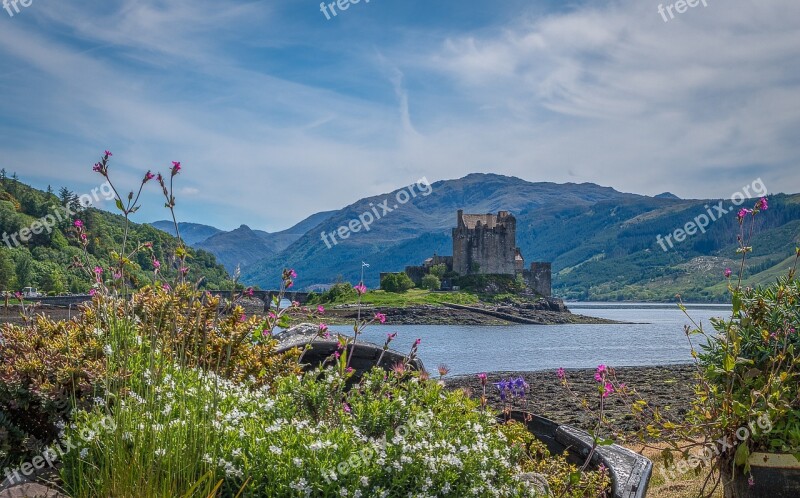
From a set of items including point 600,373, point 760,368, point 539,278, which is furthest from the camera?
point 539,278

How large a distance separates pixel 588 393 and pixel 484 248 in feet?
301

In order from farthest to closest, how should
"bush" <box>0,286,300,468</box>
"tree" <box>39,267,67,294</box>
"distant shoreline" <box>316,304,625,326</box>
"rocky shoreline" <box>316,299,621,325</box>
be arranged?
"rocky shoreline" <box>316,299,621,325</box> → "distant shoreline" <box>316,304,625,326</box> → "tree" <box>39,267,67,294</box> → "bush" <box>0,286,300,468</box>

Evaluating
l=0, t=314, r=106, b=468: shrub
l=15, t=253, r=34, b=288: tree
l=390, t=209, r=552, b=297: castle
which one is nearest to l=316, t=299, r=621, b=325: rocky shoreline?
l=390, t=209, r=552, b=297: castle

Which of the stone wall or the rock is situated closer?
the rock

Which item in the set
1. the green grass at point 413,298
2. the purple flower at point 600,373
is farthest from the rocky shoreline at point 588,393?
the green grass at point 413,298

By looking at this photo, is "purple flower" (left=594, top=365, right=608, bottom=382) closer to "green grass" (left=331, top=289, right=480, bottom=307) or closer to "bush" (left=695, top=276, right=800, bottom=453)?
"bush" (left=695, top=276, right=800, bottom=453)

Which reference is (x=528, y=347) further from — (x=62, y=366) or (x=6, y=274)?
(x=62, y=366)

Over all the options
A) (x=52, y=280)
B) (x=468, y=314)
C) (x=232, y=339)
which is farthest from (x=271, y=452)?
(x=468, y=314)

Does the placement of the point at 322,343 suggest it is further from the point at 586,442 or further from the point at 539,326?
the point at 539,326

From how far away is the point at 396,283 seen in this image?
106500 mm

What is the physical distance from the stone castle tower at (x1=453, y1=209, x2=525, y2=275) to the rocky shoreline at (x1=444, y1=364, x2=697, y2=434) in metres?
80.0

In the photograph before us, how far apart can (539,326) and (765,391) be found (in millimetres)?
88870

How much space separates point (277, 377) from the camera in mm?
5738

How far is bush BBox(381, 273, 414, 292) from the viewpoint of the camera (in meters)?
106
